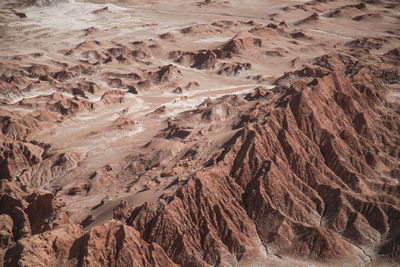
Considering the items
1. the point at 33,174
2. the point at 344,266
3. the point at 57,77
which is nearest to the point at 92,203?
the point at 33,174

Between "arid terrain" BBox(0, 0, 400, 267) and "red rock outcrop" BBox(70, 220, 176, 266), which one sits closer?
"red rock outcrop" BBox(70, 220, 176, 266)

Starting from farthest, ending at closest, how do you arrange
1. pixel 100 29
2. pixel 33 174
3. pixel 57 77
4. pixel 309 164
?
pixel 100 29
pixel 57 77
pixel 33 174
pixel 309 164

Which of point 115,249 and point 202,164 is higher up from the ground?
point 115,249

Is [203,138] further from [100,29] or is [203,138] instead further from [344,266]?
[100,29]

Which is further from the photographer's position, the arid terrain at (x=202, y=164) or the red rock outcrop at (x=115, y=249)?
the arid terrain at (x=202, y=164)

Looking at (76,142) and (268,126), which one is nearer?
(268,126)

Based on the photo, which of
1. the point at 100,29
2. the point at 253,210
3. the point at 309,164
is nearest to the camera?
the point at 253,210

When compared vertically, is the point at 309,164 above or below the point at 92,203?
above
